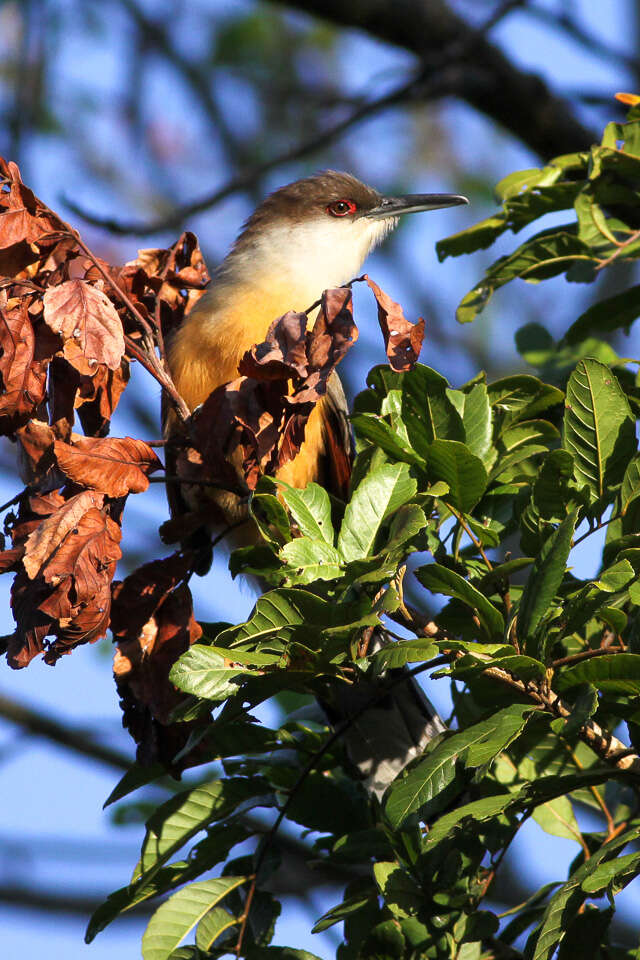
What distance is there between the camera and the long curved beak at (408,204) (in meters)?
4.55

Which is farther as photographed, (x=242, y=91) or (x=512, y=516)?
(x=242, y=91)

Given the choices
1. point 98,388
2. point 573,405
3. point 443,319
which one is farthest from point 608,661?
point 443,319

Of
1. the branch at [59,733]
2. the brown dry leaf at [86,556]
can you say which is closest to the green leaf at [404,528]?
the brown dry leaf at [86,556]

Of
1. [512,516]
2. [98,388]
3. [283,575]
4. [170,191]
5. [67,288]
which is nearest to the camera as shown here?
[283,575]

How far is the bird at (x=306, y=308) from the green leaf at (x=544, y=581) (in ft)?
1.03

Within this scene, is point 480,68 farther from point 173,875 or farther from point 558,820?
point 173,875

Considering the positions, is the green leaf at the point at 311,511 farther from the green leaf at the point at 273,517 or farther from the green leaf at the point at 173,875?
the green leaf at the point at 173,875

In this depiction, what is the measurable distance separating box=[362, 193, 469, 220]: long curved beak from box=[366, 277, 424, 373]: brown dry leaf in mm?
2380

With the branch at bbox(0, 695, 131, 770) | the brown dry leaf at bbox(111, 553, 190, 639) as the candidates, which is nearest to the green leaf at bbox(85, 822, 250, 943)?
the brown dry leaf at bbox(111, 553, 190, 639)

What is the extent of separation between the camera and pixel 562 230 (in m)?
2.95

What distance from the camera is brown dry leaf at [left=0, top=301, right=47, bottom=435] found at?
85.9 inches

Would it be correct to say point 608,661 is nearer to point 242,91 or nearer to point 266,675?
point 266,675

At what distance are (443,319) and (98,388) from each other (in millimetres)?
7536

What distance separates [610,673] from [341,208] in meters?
3.39
